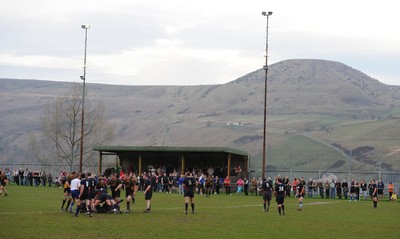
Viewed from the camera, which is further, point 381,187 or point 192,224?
point 381,187

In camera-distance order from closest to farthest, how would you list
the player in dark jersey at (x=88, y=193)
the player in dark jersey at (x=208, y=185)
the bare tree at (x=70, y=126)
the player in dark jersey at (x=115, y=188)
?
the player in dark jersey at (x=88, y=193), the player in dark jersey at (x=115, y=188), the player in dark jersey at (x=208, y=185), the bare tree at (x=70, y=126)

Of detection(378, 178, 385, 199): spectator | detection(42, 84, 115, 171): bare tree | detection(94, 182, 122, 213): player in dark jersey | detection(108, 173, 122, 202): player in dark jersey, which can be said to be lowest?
detection(94, 182, 122, 213): player in dark jersey

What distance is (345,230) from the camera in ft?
85.3

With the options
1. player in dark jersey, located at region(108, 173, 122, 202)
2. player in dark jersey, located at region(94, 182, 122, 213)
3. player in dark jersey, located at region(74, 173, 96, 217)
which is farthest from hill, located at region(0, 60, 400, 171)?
player in dark jersey, located at region(74, 173, 96, 217)

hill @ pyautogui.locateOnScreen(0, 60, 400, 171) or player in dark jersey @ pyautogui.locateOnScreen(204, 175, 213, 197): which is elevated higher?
hill @ pyautogui.locateOnScreen(0, 60, 400, 171)

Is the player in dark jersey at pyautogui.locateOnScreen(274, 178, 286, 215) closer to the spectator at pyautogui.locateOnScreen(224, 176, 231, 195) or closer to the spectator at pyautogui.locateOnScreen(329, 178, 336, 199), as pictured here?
the spectator at pyautogui.locateOnScreen(224, 176, 231, 195)

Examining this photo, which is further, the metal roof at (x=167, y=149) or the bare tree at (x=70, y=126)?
the bare tree at (x=70, y=126)

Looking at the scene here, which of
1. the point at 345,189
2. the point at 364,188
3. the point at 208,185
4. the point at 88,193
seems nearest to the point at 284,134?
the point at 345,189

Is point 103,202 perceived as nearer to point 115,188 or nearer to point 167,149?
point 115,188

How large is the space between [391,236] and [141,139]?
148792 millimetres

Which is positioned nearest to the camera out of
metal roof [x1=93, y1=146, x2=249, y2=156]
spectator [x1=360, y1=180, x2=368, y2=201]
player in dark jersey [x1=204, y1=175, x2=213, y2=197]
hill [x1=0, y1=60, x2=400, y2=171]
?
player in dark jersey [x1=204, y1=175, x2=213, y2=197]

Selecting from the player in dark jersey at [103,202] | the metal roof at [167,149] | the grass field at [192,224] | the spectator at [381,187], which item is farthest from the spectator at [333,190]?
the player in dark jersey at [103,202]

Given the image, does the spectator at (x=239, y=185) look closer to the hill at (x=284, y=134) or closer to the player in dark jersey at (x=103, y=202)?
the player in dark jersey at (x=103, y=202)

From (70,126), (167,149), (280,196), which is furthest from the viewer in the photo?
(70,126)
